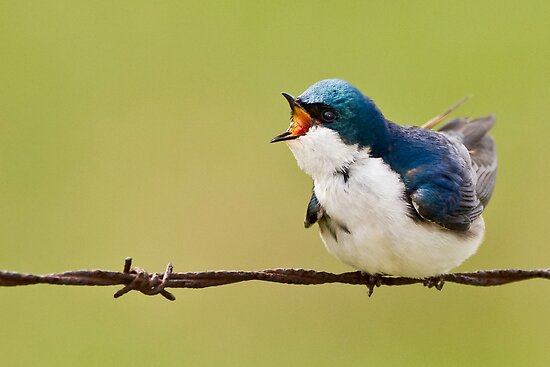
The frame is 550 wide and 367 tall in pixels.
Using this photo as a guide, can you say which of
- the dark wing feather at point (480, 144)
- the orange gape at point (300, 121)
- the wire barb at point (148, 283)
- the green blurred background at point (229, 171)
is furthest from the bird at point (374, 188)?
the green blurred background at point (229, 171)

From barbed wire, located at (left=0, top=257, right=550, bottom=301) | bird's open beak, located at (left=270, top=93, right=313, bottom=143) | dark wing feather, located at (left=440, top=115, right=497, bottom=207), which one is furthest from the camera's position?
dark wing feather, located at (left=440, top=115, right=497, bottom=207)

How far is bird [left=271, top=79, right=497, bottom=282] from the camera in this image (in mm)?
4105

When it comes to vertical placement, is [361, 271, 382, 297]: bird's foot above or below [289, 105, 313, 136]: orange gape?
below

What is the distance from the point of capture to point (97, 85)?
929 cm

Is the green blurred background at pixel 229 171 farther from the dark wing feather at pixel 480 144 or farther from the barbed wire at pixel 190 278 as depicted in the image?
the barbed wire at pixel 190 278

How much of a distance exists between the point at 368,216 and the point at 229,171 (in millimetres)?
4448

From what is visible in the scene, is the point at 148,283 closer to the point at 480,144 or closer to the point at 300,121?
the point at 300,121

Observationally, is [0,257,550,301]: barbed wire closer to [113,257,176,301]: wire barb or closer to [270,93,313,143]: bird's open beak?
[113,257,176,301]: wire barb

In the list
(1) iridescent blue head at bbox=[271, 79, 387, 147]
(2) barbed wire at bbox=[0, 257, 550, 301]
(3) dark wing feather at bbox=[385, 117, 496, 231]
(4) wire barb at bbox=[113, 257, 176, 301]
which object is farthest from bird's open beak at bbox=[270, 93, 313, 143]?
(4) wire barb at bbox=[113, 257, 176, 301]

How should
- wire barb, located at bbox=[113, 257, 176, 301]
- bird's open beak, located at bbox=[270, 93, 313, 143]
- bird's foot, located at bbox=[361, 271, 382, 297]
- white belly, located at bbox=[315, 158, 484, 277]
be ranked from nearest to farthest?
1. wire barb, located at bbox=[113, 257, 176, 301]
2. white belly, located at bbox=[315, 158, 484, 277]
3. bird's open beak, located at bbox=[270, 93, 313, 143]
4. bird's foot, located at bbox=[361, 271, 382, 297]

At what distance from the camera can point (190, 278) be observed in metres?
3.64

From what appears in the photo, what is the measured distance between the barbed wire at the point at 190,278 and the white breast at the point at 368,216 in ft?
0.35

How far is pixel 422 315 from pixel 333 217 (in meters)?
3.26

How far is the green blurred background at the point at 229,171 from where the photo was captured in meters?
7.19
